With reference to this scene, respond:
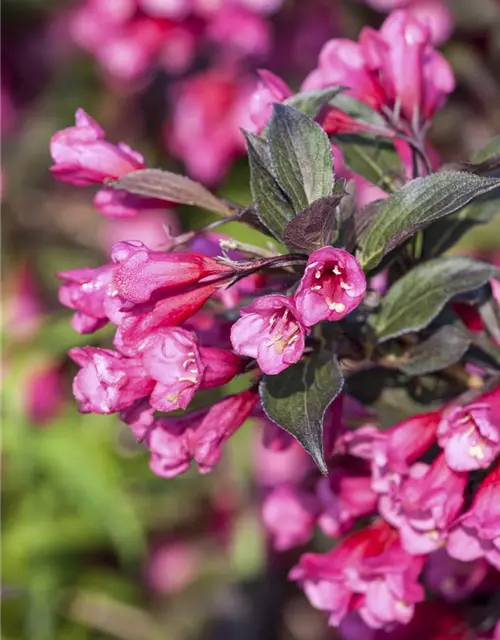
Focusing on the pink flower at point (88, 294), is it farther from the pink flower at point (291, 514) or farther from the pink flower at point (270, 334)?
the pink flower at point (291, 514)

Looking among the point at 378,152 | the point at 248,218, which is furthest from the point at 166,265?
the point at 378,152

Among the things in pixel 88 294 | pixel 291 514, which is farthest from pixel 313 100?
pixel 291 514

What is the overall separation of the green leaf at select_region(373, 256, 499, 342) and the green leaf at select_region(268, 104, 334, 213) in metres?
0.16

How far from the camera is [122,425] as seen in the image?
2.16 meters

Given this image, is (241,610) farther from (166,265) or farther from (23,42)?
(23,42)

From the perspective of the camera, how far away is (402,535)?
90 centimetres

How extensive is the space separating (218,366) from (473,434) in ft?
0.82

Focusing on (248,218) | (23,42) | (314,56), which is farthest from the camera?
(23,42)

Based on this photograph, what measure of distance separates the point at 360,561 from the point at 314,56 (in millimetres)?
1654

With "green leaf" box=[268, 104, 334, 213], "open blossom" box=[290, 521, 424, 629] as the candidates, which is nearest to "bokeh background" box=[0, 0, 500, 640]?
"open blossom" box=[290, 521, 424, 629]

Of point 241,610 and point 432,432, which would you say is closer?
point 432,432

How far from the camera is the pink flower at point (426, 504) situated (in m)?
0.83

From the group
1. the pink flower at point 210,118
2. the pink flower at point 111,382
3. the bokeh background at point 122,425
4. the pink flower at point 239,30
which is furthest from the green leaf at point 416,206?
the pink flower at point 210,118

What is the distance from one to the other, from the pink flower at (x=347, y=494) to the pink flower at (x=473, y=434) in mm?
146
